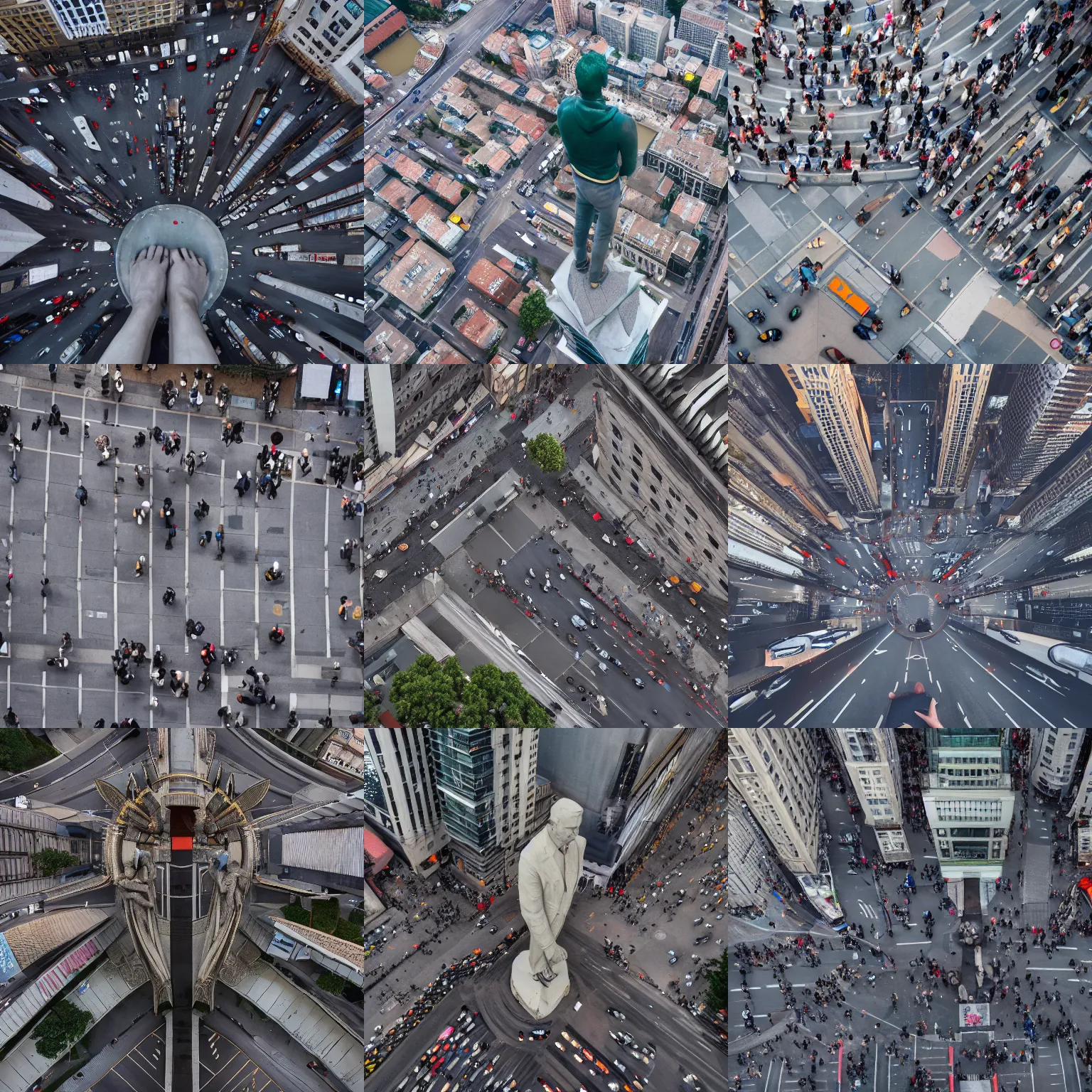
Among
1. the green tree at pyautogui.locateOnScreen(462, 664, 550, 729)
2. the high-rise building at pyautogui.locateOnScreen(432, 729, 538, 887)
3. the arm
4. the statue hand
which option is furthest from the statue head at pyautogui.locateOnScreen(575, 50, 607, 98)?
the statue hand

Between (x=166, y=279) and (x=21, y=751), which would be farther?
(x=166, y=279)

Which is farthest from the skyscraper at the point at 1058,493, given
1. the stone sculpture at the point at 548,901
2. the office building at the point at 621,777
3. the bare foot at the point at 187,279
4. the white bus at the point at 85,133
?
the white bus at the point at 85,133

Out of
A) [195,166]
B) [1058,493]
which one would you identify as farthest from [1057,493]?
[195,166]

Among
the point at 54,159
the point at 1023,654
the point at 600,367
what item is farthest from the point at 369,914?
the point at 54,159

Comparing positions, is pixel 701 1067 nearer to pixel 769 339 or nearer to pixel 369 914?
pixel 369 914

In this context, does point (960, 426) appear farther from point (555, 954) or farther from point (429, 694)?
point (555, 954)

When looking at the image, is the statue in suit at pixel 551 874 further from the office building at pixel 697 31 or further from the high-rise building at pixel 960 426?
the office building at pixel 697 31

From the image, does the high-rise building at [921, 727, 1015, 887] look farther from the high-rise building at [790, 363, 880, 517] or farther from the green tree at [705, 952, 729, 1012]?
the high-rise building at [790, 363, 880, 517]
